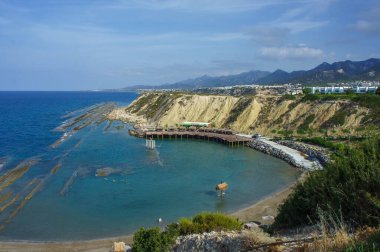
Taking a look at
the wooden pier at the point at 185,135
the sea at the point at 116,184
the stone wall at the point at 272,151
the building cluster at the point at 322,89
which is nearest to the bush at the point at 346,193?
the sea at the point at 116,184

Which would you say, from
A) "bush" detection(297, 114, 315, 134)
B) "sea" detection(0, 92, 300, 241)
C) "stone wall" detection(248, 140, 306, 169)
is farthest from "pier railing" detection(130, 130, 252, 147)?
"bush" detection(297, 114, 315, 134)

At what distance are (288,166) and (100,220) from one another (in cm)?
2493

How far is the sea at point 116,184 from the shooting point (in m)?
26.4

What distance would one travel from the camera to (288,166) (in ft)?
145

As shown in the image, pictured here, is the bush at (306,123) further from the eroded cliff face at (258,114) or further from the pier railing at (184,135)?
the pier railing at (184,135)

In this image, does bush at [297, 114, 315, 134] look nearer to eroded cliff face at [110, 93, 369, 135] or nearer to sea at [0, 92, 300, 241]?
eroded cliff face at [110, 93, 369, 135]

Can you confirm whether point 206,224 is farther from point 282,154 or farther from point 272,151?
point 272,151

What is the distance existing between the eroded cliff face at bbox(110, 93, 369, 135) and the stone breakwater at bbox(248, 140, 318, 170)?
26.8 feet

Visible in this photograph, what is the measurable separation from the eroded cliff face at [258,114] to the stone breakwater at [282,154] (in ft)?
26.8

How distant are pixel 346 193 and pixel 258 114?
6209cm

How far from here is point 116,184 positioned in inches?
1414

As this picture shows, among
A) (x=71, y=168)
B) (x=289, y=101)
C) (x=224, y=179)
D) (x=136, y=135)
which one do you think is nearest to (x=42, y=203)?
(x=71, y=168)

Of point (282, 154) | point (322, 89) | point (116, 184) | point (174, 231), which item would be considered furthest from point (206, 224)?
point (322, 89)

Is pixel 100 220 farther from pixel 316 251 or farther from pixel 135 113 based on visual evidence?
pixel 135 113
